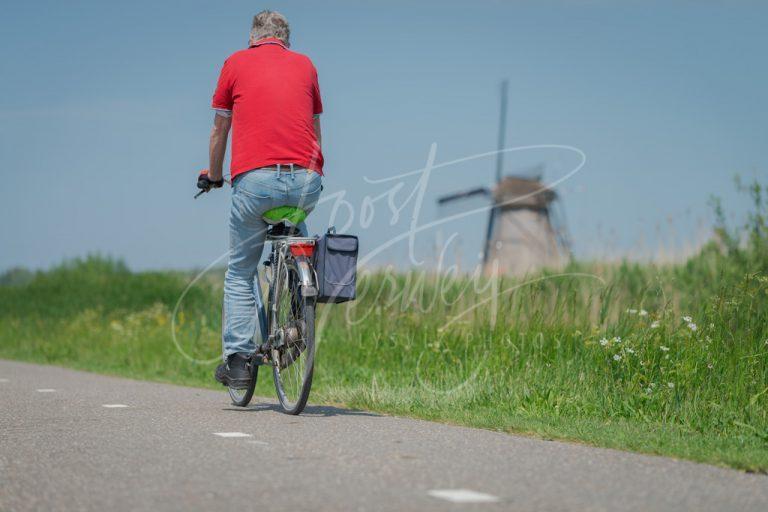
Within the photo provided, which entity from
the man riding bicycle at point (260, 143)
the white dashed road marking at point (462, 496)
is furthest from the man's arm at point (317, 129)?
the white dashed road marking at point (462, 496)

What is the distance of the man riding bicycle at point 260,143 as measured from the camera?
613 cm

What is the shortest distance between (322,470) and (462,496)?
2.52 ft

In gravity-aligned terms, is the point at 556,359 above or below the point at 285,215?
below

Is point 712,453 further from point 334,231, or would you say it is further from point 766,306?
point 766,306

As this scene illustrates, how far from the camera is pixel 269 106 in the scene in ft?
20.2

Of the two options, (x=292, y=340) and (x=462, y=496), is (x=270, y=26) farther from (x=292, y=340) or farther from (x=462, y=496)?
(x=462, y=496)

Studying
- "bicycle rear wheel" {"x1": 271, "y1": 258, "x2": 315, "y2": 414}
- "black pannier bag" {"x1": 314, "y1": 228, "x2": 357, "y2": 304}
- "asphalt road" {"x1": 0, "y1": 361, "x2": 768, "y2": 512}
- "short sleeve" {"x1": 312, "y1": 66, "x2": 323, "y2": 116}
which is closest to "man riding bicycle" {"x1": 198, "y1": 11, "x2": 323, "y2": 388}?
"short sleeve" {"x1": 312, "y1": 66, "x2": 323, "y2": 116}

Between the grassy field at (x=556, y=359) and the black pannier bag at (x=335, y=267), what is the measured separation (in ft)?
3.19

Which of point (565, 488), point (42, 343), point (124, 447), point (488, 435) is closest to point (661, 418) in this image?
point (488, 435)

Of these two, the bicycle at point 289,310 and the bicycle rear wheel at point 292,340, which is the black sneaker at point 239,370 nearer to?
the bicycle at point 289,310

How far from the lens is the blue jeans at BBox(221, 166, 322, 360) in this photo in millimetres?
6117

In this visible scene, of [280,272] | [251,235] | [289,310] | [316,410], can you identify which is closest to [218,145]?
[251,235]

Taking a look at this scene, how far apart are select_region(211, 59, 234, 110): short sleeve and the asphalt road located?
6.33 feet

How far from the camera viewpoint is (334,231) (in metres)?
6.13
